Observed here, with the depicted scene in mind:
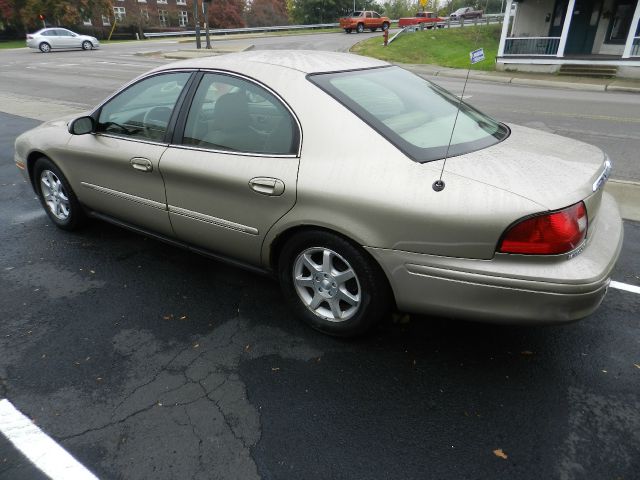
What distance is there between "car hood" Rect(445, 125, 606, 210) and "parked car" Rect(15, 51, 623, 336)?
11 millimetres

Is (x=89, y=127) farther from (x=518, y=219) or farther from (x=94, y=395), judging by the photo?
(x=518, y=219)

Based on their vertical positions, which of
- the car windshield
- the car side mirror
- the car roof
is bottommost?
the car side mirror

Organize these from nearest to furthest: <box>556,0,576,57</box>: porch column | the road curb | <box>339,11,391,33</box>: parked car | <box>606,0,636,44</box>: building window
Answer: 1. the road curb
2. <box>556,0,576,57</box>: porch column
3. <box>606,0,636,44</box>: building window
4. <box>339,11,391,33</box>: parked car

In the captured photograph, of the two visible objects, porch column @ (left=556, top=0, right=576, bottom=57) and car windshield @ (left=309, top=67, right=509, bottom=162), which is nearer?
car windshield @ (left=309, top=67, right=509, bottom=162)

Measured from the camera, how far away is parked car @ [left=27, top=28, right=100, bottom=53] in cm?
3114

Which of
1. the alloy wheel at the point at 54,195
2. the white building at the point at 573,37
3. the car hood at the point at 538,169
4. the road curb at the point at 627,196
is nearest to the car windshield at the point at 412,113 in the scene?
the car hood at the point at 538,169

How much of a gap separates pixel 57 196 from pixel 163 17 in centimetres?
5937

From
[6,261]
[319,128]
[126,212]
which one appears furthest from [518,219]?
[6,261]

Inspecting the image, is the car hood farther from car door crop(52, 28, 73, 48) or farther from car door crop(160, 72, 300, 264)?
car door crop(52, 28, 73, 48)

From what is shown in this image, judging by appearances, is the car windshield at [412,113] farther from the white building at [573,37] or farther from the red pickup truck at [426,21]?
the red pickup truck at [426,21]

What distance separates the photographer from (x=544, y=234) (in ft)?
7.12

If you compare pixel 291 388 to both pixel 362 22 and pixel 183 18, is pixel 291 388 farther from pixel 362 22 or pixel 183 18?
pixel 183 18

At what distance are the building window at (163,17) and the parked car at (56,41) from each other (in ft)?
82.8

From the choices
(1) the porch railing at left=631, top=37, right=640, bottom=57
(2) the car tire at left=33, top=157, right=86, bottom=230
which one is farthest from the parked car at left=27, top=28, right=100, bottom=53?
(2) the car tire at left=33, top=157, right=86, bottom=230
